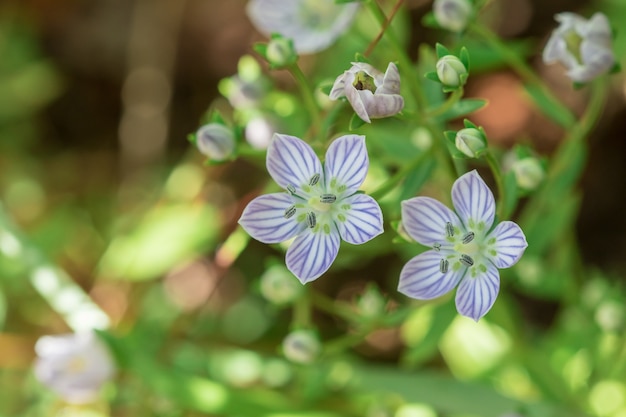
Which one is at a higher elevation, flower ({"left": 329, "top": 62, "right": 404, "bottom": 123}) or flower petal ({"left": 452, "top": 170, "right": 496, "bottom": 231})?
flower ({"left": 329, "top": 62, "right": 404, "bottom": 123})

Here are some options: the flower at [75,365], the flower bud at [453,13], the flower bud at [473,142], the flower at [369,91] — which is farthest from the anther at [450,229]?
the flower at [75,365]

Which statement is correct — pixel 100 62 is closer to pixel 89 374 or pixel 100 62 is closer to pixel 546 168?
pixel 89 374

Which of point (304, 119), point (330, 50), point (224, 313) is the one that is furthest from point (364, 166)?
point (224, 313)

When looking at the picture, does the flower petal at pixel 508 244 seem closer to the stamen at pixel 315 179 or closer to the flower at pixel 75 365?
the stamen at pixel 315 179

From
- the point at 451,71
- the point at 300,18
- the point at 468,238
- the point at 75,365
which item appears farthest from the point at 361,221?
the point at 75,365

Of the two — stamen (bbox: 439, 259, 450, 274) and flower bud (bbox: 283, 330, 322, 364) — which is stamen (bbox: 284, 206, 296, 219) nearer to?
stamen (bbox: 439, 259, 450, 274)

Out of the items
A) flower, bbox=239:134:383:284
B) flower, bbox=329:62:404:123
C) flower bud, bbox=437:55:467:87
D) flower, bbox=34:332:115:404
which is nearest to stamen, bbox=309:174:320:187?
flower, bbox=239:134:383:284
